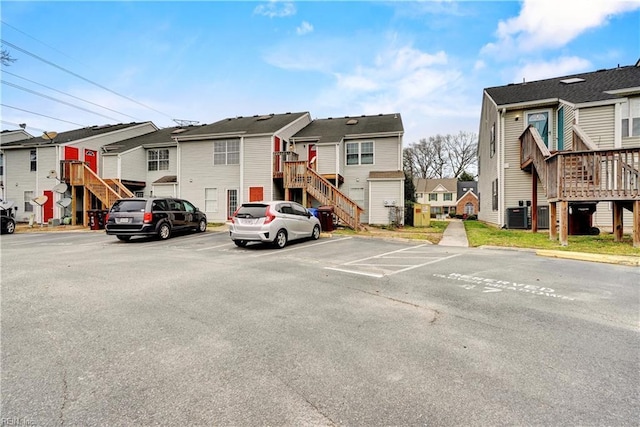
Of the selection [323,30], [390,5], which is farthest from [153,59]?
[390,5]

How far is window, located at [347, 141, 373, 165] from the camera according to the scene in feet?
69.5

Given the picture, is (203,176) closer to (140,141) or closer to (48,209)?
(140,141)

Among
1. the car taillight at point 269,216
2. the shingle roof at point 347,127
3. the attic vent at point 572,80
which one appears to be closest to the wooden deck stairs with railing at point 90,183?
the shingle roof at point 347,127

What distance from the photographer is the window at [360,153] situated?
21.2 meters

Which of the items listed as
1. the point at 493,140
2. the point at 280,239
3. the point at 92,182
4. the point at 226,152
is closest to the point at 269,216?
the point at 280,239

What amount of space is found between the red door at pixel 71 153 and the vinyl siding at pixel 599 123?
3143cm

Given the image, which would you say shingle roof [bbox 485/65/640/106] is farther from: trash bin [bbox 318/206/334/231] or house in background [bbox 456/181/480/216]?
house in background [bbox 456/181/480/216]

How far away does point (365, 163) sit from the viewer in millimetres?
21234

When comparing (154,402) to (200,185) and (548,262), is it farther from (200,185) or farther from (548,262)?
(200,185)

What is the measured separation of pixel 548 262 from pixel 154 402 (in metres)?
8.97

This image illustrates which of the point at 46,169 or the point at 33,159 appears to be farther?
the point at 33,159

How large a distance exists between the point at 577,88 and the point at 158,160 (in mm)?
26949

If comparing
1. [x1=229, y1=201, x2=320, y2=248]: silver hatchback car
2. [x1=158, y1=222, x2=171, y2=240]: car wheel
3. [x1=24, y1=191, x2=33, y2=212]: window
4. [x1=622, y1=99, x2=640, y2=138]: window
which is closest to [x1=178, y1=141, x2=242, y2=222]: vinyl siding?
[x1=158, y1=222, x2=171, y2=240]: car wheel

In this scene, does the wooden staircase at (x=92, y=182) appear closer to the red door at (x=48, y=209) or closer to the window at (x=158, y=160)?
the window at (x=158, y=160)
